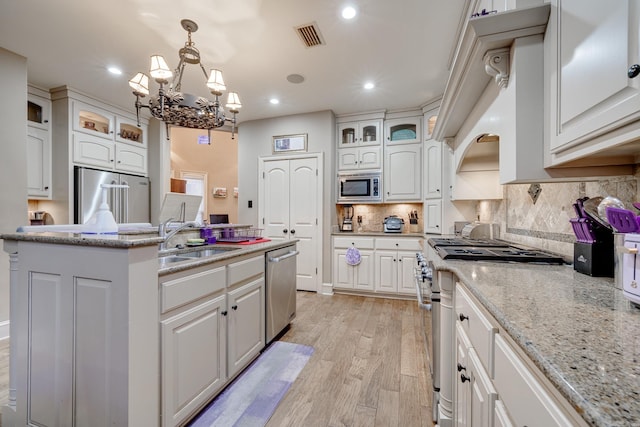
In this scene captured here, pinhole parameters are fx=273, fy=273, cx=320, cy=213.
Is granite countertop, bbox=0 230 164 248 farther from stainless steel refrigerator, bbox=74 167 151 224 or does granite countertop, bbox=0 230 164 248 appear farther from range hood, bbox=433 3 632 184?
stainless steel refrigerator, bbox=74 167 151 224

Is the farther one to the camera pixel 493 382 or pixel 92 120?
pixel 92 120

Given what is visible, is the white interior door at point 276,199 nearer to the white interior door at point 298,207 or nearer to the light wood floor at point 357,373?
the white interior door at point 298,207

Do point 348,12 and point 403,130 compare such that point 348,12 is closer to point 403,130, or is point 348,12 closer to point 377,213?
point 403,130

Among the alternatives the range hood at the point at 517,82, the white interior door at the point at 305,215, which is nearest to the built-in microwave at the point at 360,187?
the white interior door at the point at 305,215

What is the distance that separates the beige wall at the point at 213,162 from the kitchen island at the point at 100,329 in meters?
5.85

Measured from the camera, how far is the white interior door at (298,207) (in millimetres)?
4176

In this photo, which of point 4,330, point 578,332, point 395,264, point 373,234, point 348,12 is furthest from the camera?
point 373,234

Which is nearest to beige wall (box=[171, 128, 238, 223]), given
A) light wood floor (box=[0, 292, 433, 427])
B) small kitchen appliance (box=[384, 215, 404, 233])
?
small kitchen appliance (box=[384, 215, 404, 233])

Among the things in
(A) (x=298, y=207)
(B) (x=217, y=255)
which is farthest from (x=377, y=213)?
(B) (x=217, y=255)

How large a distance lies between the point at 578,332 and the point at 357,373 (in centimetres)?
173

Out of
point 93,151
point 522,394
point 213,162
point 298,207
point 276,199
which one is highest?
point 213,162

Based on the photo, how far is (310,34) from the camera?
7.82 ft

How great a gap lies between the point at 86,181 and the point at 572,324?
471 centimetres

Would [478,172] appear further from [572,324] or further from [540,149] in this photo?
[572,324]
